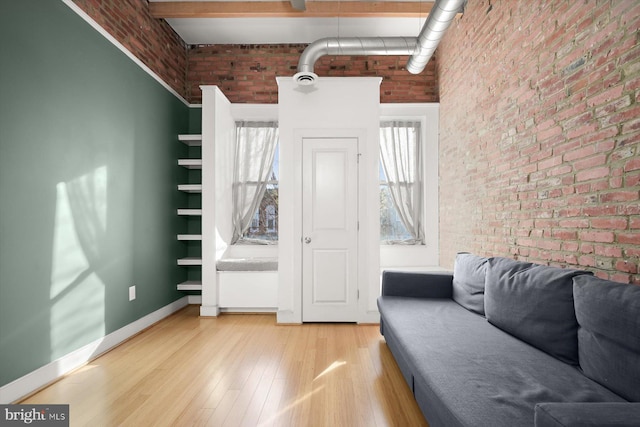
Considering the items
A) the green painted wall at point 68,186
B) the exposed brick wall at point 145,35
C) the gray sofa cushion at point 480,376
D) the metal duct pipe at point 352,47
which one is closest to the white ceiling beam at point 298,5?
the metal duct pipe at point 352,47

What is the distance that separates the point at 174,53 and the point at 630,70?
478 centimetres

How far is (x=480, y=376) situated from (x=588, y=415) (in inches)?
25.9

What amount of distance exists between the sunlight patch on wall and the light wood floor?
30 cm

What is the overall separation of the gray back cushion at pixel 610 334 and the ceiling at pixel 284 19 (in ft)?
11.8

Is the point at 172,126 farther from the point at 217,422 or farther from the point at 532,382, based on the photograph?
the point at 532,382

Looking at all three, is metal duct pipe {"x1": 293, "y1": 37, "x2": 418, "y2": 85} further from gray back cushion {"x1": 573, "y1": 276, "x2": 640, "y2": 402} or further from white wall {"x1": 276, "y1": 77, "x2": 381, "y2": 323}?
gray back cushion {"x1": 573, "y1": 276, "x2": 640, "y2": 402}

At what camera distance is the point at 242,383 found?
2428 mm

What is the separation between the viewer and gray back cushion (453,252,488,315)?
2676 mm

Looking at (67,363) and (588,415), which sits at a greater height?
(588,415)

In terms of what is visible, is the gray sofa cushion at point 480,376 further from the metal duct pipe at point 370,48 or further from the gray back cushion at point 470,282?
the metal duct pipe at point 370,48

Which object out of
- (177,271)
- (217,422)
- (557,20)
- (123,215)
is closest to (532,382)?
(217,422)

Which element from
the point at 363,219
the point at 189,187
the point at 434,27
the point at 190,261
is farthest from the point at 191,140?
Answer: the point at 434,27

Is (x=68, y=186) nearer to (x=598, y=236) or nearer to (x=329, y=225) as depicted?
(x=329, y=225)

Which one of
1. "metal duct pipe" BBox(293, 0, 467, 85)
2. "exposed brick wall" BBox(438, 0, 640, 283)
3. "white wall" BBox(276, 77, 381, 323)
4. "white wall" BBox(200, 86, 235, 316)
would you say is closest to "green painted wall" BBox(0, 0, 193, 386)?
"white wall" BBox(200, 86, 235, 316)
